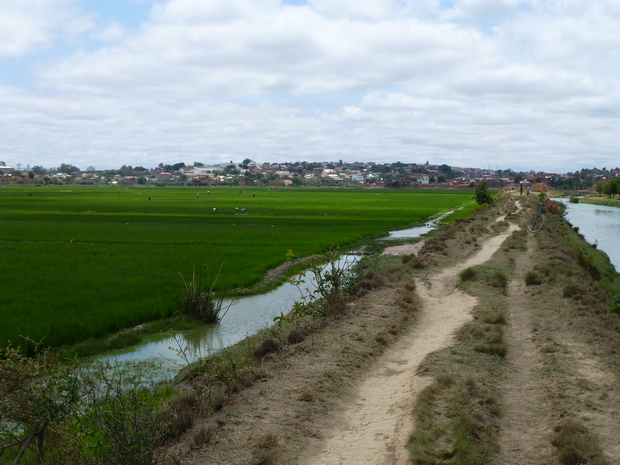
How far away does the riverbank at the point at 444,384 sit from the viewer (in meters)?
6.01

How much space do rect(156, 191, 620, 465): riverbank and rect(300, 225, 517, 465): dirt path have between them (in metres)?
0.03

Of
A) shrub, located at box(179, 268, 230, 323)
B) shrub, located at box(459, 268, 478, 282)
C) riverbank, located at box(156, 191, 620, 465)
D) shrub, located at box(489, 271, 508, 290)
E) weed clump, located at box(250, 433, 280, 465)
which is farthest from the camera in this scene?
shrub, located at box(459, 268, 478, 282)

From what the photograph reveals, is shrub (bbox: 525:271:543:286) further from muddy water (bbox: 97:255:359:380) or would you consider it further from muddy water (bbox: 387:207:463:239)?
muddy water (bbox: 387:207:463:239)

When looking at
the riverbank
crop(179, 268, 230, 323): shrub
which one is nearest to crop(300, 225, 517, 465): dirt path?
the riverbank

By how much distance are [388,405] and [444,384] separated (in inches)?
40.5

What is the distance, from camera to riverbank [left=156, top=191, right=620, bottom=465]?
6008mm

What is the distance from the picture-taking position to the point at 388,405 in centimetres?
737

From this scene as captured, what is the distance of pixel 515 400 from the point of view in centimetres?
734

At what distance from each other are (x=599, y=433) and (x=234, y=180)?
191042 millimetres

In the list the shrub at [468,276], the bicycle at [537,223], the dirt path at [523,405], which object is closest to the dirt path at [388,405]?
the dirt path at [523,405]

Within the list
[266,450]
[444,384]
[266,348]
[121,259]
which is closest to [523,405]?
[444,384]

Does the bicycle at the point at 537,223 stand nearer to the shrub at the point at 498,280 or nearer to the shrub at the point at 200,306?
the shrub at the point at 498,280

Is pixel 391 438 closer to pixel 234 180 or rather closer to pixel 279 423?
pixel 279 423

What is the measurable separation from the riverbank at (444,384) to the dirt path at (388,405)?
0.11 ft
